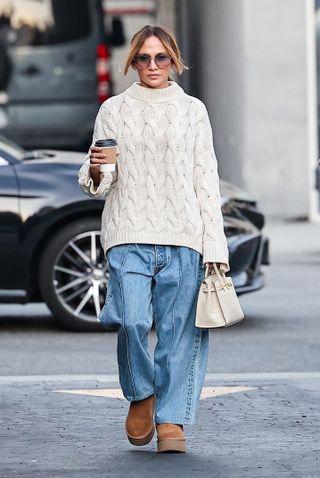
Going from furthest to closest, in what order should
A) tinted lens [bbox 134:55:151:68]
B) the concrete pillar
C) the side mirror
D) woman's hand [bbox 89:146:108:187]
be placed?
the side mirror, the concrete pillar, tinted lens [bbox 134:55:151:68], woman's hand [bbox 89:146:108:187]

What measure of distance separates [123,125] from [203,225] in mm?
506

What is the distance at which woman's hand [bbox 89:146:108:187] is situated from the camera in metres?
6.52

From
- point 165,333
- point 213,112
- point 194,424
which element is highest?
point 165,333

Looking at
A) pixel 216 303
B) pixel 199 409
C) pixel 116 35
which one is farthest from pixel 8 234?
pixel 116 35

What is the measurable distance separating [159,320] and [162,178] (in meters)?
0.56

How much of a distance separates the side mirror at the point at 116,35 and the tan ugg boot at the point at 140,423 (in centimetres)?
1542

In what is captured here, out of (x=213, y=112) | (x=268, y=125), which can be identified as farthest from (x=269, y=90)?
(x=213, y=112)

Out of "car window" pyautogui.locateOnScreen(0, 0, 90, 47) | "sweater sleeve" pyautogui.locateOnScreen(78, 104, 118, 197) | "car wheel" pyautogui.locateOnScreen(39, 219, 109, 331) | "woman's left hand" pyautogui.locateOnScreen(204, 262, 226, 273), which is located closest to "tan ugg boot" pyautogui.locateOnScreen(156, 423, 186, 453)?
"woman's left hand" pyautogui.locateOnScreen(204, 262, 226, 273)

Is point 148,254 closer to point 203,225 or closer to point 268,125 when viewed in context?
point 203,225

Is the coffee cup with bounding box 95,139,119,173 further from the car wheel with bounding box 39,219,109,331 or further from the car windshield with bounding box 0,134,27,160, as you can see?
the car windshield with bounding box 0,134,27,160

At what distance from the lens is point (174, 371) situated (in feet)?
22.3

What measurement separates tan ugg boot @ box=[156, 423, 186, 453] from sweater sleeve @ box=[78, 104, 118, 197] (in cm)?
95

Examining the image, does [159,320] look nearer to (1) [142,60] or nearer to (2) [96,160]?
(2) [96,160]

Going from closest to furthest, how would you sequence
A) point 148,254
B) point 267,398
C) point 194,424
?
point 148,254, point 194,424, point 267,398
